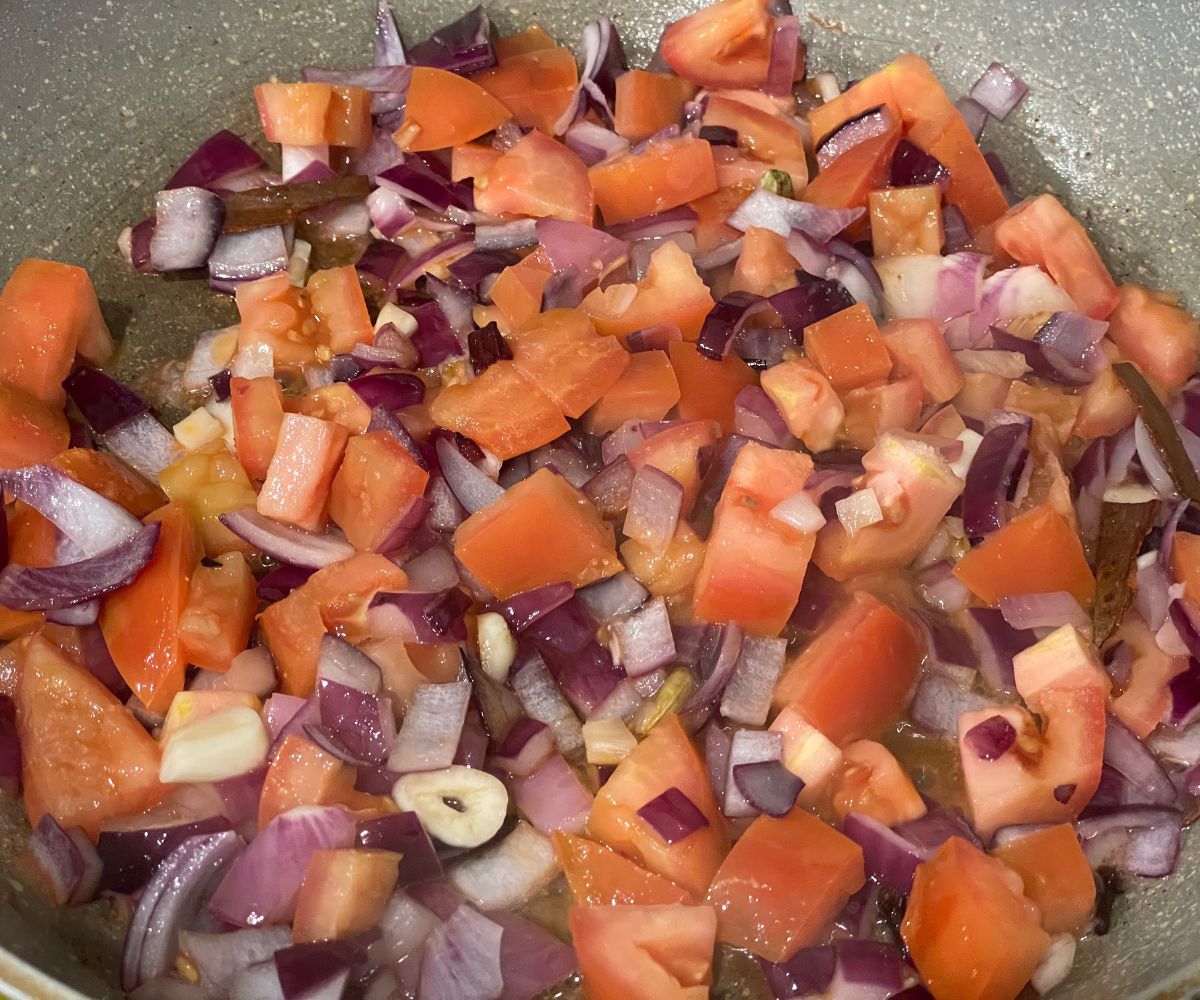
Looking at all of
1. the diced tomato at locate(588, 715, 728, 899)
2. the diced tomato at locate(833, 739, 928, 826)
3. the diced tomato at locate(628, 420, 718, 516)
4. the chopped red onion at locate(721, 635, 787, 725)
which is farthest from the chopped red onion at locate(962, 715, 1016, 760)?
the diced tomato at locate(628, 420, 718, 516)

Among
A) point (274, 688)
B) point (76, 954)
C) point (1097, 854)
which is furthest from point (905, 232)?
point (76, 954)

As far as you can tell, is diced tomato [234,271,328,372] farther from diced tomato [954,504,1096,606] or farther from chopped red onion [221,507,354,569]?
diced tomato [954,504,1096,606]

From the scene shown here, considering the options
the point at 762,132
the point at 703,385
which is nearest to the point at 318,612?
the point at 703,385

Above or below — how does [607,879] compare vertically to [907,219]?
below

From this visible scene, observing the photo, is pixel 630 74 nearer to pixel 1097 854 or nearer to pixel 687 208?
pixel 687 208

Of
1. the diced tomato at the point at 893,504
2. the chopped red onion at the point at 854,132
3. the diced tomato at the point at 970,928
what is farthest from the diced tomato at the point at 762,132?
the diced tomato at the point at 970,928

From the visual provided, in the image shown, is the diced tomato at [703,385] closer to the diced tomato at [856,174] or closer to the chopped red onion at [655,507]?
the chopped red onion at [655,507]

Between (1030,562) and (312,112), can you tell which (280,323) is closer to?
(312,112)

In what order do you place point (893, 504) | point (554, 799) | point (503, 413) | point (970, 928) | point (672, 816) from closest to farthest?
point (970, 928) → point (672, 816) → point (554, 799) → point (893, 504) → point (503, 413)
